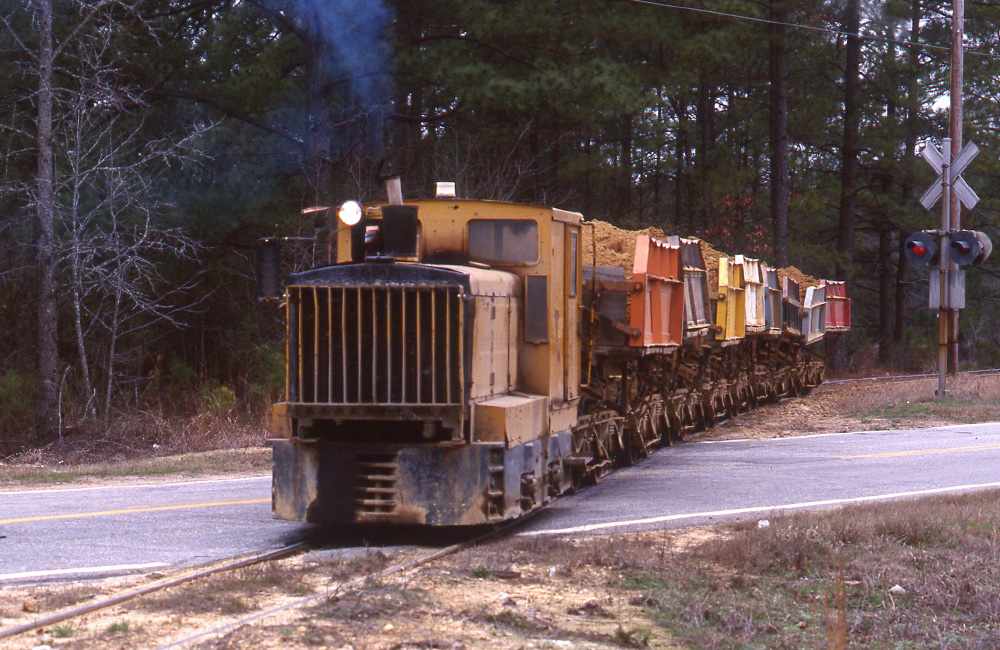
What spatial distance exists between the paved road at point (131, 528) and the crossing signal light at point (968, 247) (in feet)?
44.0

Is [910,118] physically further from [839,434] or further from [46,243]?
[46,243]

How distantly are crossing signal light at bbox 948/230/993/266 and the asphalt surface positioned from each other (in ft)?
14.8

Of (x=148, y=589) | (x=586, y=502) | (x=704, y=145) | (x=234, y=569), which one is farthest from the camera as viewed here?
(x=704, y=145)

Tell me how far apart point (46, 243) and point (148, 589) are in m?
11.5

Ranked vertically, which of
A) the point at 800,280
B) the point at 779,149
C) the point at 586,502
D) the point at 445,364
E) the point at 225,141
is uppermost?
the point at 779,149

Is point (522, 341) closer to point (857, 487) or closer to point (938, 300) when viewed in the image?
point (857, 487)

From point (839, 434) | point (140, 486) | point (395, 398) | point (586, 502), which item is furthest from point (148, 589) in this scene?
point (839, 434)

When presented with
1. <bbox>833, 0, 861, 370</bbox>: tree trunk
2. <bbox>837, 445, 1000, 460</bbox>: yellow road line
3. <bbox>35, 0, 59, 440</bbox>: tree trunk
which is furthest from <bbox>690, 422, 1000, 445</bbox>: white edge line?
<bbox>833, 0, 861, 370</bbox>: tree trunk

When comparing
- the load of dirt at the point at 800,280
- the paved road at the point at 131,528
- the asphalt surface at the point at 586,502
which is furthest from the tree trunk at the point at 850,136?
the paved road at the point at 131,528

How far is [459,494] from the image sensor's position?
9766 mm

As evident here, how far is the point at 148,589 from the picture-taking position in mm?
7852

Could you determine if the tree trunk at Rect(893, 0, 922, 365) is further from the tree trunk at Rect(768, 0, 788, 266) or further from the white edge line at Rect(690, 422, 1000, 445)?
the white edge line at Rect(690, 422, 1000, 445)

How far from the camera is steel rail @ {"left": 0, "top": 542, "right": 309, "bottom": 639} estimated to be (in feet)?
22.3

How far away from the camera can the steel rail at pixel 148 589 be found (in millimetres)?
6807
